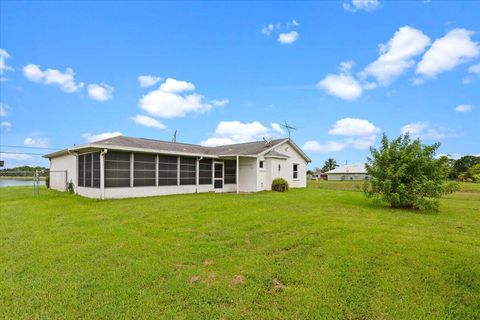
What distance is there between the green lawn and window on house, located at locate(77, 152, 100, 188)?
5.73 meters

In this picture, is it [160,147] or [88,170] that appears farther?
[160,147]

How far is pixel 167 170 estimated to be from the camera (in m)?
15.5

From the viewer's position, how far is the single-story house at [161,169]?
13.2 meters

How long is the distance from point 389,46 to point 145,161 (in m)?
14.4

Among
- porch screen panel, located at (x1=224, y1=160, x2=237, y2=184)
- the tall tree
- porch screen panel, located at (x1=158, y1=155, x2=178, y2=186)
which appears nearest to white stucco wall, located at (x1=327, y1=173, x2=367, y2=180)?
the tall tree

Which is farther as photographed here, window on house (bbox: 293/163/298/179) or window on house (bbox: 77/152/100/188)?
window on house (bbox: 293/163/298/179)

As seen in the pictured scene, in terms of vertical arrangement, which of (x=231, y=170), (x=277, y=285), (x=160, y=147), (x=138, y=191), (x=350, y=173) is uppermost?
(x=160, y=147)

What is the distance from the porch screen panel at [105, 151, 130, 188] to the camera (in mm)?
12992

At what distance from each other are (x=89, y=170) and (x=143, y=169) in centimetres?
286

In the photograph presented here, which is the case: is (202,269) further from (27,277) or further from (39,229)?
(39,229)

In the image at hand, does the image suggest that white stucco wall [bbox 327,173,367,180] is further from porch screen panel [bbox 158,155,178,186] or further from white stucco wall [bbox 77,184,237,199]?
porch screen panel [bbox 158,155,178,186]

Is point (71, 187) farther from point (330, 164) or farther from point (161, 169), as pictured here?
point (330, 164)

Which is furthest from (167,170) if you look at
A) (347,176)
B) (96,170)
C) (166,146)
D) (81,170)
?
(347,176)

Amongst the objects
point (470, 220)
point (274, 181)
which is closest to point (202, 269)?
point (470, 220)
